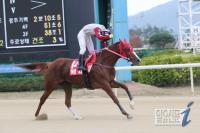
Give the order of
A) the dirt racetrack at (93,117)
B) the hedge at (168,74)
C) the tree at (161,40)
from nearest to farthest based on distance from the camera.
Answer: the dirt racetrack at (93,117) < the hedge at (168,74) < the tree at (161,40)

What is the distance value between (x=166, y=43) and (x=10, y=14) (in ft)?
116

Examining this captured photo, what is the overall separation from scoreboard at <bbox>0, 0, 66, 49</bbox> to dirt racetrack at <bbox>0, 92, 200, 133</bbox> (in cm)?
202

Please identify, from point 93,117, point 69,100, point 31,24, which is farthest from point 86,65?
point 31,24

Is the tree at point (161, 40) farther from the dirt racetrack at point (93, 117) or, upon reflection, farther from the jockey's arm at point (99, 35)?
the jockey's arm at point (99, 35)

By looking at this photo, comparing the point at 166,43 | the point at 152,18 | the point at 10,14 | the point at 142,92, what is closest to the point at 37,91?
the point at 10,14

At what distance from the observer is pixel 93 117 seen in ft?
35.3

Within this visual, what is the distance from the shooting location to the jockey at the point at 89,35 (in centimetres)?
1027

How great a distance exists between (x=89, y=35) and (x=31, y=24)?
5.98 m

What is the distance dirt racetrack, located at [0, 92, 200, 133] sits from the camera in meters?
9.03

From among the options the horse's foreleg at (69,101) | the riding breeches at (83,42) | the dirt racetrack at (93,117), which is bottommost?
the dirt racetrack at (93,117)

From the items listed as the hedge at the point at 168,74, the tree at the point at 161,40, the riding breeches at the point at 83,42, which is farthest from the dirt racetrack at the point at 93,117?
the tree at the point at 161,40

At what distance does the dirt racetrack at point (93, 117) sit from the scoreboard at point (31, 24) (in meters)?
2.02

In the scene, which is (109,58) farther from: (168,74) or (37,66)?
(168,74)

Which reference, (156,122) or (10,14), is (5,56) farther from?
(156,122)
